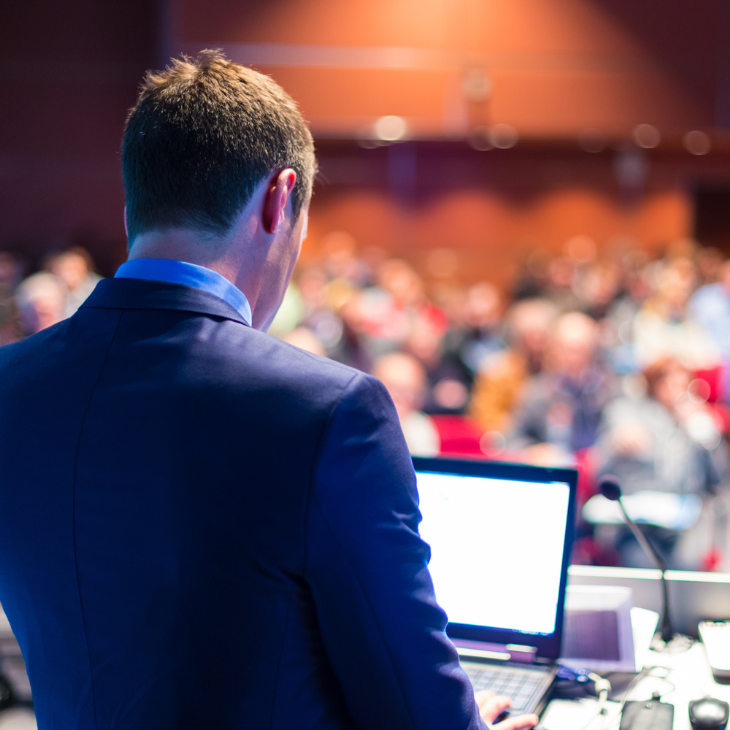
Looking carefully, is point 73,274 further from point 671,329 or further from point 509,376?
point 671,329

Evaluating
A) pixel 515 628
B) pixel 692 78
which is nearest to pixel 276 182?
pixel 515 628

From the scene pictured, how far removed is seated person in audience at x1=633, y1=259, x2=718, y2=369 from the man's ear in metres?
4.53

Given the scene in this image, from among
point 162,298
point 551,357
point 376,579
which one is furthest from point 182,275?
point 551,357

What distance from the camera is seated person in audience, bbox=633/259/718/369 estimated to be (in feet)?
17.2

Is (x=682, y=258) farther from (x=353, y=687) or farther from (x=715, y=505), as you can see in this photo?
(x=353, y=687)

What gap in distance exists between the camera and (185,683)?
2.11 feet

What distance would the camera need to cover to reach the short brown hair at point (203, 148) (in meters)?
0.71

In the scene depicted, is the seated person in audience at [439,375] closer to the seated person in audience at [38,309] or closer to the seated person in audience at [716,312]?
the seated person in audience at [38,309]

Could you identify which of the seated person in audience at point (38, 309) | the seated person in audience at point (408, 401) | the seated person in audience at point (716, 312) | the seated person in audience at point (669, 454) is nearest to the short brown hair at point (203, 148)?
the seated person in audience at point (408, 401)

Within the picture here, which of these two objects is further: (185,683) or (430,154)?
(430,154)

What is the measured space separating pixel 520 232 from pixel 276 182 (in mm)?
9562

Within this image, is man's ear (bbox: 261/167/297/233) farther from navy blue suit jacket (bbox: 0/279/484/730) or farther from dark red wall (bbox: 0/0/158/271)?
dark red wall (bbox: 0/0/158/271)

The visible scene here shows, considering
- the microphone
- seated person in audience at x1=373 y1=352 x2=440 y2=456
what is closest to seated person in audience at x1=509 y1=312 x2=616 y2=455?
seated person in audience at x1=373 y1=352 x2=440 y2=456

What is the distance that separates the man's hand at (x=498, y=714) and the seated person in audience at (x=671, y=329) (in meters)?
4.20
